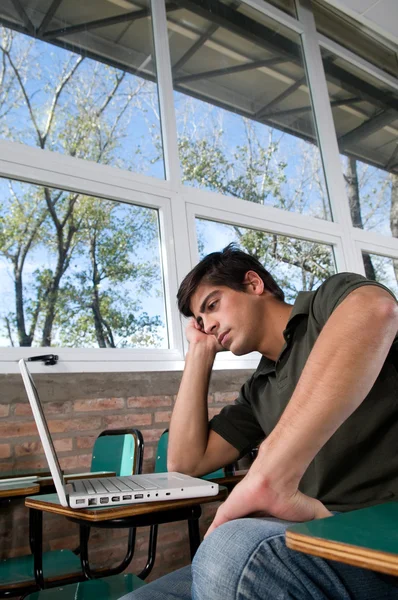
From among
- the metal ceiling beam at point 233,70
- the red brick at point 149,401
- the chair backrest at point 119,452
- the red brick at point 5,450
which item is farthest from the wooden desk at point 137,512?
the metal ceiling beam at point 233,70

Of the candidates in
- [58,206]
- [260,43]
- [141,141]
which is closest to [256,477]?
[58,206]

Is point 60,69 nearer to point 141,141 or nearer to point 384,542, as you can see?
point 141,141

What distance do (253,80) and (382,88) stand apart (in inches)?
68.3

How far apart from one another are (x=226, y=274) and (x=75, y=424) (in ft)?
5.06

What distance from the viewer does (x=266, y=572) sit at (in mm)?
631

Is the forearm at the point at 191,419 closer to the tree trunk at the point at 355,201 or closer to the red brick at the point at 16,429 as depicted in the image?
the red brick at the point at 16,429

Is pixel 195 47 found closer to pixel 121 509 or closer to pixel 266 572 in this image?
pixel 121 509

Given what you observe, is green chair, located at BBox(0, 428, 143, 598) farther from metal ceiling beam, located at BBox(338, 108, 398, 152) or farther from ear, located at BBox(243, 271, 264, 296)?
metal ceiling beam, located at BBox(338, 108, 398, 152)

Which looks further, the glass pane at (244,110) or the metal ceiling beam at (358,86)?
the metal ceiling beam at (358,86)

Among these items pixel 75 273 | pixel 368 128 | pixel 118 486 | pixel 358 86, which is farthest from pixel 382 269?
pixel 118 486

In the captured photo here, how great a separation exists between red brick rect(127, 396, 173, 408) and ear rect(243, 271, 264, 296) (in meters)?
1.57

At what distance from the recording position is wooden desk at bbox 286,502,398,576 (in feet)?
1.49

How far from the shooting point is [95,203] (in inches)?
120

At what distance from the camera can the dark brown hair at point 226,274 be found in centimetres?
140
